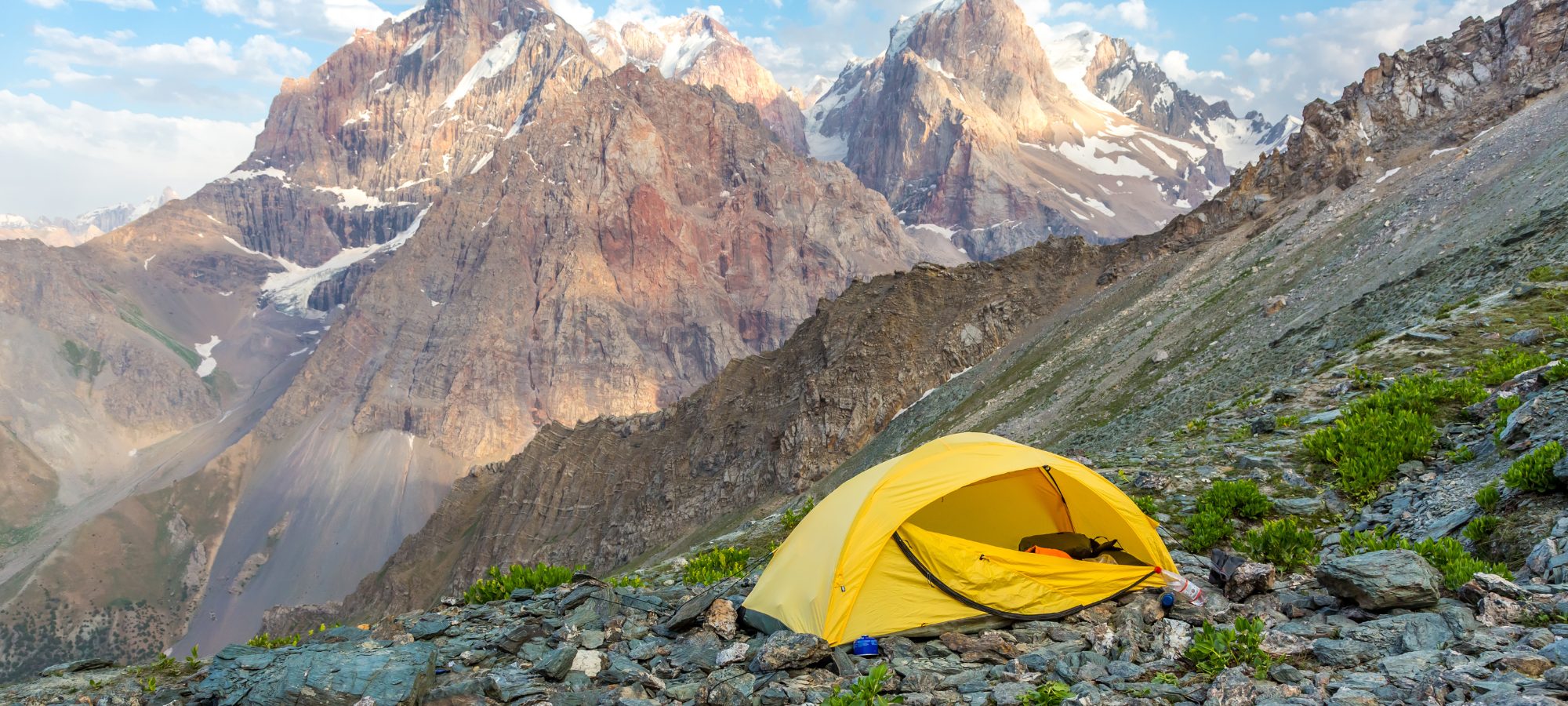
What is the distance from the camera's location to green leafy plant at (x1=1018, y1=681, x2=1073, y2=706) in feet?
24.6

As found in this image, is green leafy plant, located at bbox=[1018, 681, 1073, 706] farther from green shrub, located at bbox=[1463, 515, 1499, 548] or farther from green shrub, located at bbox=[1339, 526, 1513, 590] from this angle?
green shrub, located at bbox=[1463, 515, 1499, 548]

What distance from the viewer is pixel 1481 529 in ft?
30.7

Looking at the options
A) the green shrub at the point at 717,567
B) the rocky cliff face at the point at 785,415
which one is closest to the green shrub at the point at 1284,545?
the green shrub at the point at 717,567

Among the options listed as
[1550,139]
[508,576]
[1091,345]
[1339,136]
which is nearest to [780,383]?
[1091,345]

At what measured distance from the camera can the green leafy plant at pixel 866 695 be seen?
7.76m

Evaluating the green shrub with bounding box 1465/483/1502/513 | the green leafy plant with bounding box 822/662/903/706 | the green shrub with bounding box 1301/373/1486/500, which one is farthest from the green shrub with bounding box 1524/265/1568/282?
the green leafy plant with bounding box 822/662/903/706

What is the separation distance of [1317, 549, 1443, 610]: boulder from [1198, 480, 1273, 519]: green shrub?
136 inches

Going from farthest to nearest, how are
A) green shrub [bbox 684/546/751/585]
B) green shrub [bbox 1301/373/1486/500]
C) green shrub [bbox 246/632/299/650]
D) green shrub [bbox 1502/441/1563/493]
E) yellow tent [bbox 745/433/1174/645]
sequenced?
green shrub [bbox 684/546/751/585]
green shrub [bbox 1301/373/1486/500]
green shrub [bbox 246/632/299/650]
yellow tent [bbox 745/433/1174/645]
green shrub [bbox 1502/441/1563/493]

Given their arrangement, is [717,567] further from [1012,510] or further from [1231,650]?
[1231,650]

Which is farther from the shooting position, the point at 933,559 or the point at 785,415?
the point at 785,415

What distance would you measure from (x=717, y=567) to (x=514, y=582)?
3.66 m

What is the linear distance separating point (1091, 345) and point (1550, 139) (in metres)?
19.1

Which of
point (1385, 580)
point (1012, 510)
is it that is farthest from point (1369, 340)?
point (1385, 580)

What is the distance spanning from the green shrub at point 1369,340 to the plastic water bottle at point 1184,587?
37.9ft
